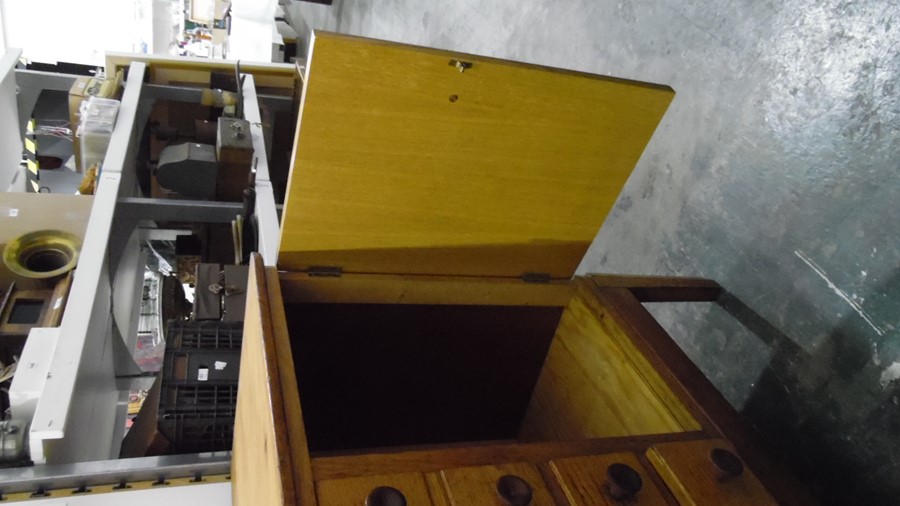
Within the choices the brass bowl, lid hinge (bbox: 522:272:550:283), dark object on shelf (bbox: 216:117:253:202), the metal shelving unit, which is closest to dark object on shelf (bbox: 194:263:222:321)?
the metal shelving unit

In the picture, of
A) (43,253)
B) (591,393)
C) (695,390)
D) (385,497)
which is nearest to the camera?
(385,497)

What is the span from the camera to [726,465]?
24.3 inches

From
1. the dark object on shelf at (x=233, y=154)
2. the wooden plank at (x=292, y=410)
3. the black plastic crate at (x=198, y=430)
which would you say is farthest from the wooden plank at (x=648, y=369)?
the dark object on shelf at (x=233, y=154)

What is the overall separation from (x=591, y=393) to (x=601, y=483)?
0.39 metres

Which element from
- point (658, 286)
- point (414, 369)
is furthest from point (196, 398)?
point (658, 286)

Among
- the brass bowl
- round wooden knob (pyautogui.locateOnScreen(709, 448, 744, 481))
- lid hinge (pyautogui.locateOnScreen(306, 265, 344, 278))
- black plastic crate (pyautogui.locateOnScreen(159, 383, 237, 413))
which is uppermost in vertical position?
round wooden knob (pyautogui.locateOnScreen(709, 448, 744, 481))

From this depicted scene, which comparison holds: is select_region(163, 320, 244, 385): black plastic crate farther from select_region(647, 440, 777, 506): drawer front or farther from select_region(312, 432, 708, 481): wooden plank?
select_region(647, 440, 777, 506): drawer front

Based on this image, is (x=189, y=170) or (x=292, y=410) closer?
(x=292, y=410)

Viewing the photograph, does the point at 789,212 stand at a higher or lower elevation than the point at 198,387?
higher

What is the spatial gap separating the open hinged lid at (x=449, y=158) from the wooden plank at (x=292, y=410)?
5.1 inches

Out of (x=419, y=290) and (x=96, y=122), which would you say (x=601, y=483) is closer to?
(x=419, y=290)

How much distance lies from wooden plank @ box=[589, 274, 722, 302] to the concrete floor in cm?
8


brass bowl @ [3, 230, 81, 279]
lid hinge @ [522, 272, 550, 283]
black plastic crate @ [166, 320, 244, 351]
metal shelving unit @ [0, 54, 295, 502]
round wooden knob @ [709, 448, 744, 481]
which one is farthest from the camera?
brass bowl @ [3, 230, 81, 279]

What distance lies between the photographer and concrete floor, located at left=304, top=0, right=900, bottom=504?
2.57 feet
